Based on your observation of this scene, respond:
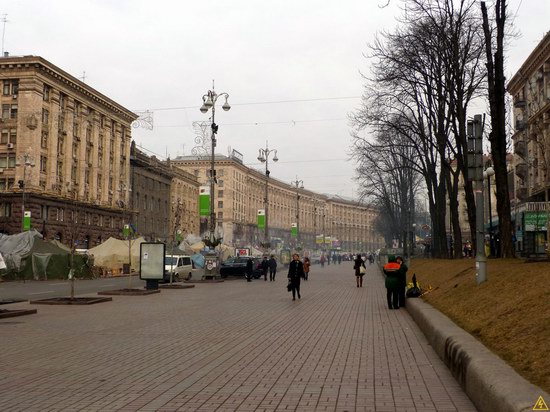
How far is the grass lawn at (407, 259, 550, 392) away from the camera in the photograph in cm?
618

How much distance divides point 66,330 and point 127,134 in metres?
71.0

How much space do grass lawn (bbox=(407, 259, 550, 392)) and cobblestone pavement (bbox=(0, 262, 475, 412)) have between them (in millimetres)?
726

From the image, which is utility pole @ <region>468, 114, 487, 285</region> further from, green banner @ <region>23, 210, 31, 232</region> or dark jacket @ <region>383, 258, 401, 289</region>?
green banner @ <region>23, 210, 31, 232</region>

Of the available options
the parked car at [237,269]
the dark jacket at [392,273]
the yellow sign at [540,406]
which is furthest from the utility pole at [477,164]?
the parked car at [237,269]

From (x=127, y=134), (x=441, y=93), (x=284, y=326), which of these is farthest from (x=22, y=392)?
(x=127, y=134)

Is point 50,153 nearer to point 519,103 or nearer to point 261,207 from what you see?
point 519,103

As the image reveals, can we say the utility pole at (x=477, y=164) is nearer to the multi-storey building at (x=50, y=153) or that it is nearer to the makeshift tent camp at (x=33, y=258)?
the makeshift tent camp at (x=33, y=258)

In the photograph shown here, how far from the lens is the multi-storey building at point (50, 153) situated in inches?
2260

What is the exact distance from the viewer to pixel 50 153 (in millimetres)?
60906

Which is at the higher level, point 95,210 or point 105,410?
point 95,210

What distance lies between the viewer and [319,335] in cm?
1216

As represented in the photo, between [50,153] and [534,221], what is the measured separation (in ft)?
153

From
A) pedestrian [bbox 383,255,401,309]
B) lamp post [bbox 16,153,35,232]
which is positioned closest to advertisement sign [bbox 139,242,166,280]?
pedestrian [bbox 383,255,401,309]

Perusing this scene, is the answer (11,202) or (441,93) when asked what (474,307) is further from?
(11,202)
